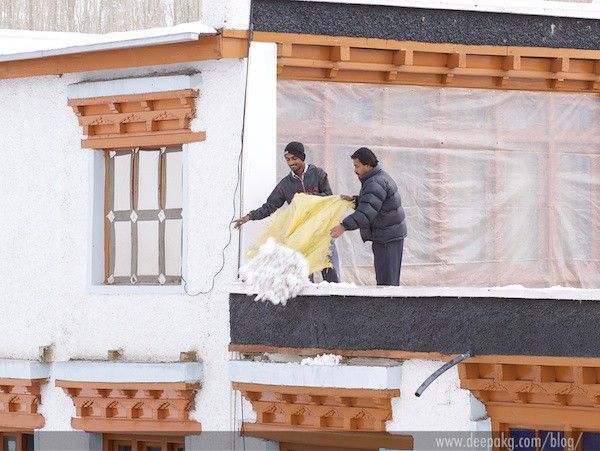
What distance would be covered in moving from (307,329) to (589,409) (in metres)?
2.33

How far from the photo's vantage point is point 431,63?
1570 cm

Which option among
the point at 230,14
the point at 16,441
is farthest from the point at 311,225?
the point at 16,441

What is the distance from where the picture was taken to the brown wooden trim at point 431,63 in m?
15.0

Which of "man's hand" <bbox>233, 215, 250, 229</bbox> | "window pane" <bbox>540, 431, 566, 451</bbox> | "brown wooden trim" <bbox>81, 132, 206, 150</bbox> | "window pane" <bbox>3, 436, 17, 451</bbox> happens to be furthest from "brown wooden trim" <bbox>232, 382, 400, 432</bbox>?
"window pane" <bbox>3, 436, 17, 451</bbox>

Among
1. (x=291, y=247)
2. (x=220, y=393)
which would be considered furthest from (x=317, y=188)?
(x=220, y=393)

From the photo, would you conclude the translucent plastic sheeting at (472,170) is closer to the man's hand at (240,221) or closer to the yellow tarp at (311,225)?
the man's hand at (240,221)

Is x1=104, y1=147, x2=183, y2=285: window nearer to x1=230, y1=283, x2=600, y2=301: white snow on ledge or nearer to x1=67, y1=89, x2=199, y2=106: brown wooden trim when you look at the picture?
x1=67, y1=89, x2=199, y2=106: brown wooden trim

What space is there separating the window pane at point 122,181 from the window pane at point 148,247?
24 centimetres

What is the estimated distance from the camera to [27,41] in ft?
58.8

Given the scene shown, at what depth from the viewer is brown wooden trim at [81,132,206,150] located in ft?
49.6

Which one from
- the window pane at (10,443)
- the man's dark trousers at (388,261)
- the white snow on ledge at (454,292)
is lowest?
the window pane at (10,443)

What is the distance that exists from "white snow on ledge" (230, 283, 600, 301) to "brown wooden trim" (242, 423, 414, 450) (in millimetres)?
1067

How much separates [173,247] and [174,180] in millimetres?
555

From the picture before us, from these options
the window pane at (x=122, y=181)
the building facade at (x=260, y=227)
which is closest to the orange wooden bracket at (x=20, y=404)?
the building facade at (x=260, y=227)
